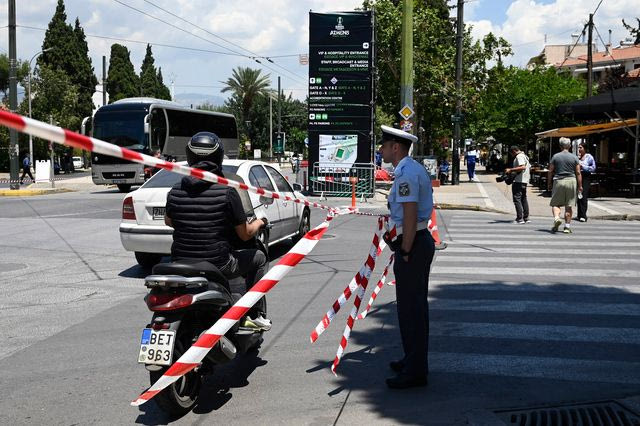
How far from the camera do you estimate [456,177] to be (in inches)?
1328

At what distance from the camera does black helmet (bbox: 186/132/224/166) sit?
480cm

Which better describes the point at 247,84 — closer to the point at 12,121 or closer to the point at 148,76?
the point at 148,76

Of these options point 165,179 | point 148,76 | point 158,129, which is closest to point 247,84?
point 148,76

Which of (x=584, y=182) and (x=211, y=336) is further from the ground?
(x=584, y=182)

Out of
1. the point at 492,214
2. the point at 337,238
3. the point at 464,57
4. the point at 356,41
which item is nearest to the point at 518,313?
the point at 337,238

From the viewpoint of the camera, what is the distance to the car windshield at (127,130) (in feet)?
95.7

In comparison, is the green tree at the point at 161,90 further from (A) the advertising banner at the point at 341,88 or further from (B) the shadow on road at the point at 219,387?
(B) the shadow on road at the point at 219,387

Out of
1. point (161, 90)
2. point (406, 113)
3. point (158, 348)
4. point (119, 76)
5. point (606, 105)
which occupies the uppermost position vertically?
point (119, 76)

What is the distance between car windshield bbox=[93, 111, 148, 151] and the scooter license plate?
1016 inches

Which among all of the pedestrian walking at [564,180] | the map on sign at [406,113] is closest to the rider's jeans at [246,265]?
the pedestrian walking at [564,180]

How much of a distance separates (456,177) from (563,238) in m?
20.7

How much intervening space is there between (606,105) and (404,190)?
20036 millimetres

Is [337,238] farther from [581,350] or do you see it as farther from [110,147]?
[110,147]

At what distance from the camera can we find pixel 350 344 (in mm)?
6098
